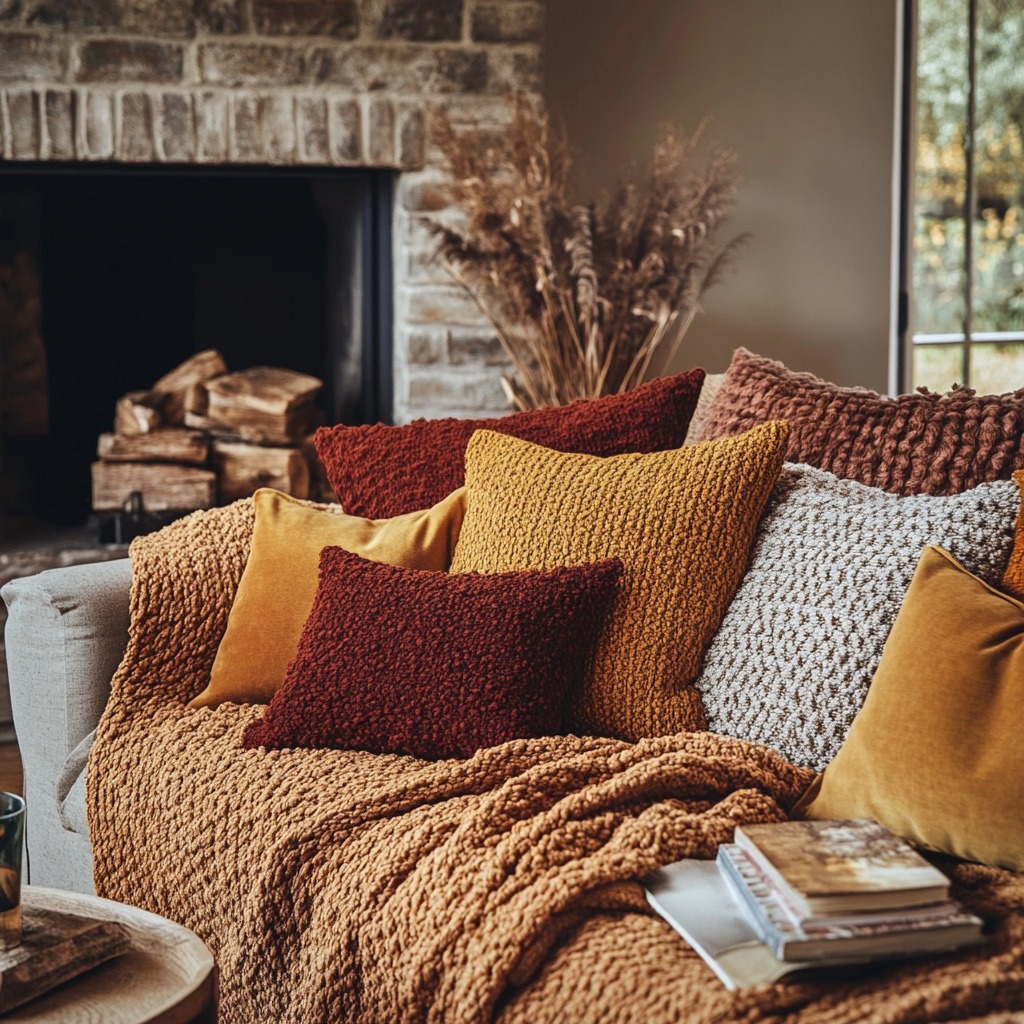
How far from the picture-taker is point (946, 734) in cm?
120

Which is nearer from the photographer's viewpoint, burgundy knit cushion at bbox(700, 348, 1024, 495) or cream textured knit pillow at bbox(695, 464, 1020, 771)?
cream textured knit pillow at bbox(695, 464, 1020, 771)

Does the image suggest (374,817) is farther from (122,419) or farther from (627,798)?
(122,419)

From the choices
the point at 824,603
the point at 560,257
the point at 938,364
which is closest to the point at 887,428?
the point at 824,603

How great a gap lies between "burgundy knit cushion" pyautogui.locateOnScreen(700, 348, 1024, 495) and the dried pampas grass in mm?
1212

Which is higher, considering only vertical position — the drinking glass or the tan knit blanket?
the drinking glass

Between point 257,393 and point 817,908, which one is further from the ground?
point 257,393

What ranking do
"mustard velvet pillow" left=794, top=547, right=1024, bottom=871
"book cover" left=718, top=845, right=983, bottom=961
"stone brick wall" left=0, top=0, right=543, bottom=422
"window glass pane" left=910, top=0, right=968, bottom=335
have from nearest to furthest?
"book cover" left=718, top=845, right=983, bottom=961, "mustard velvet pillow" left=794, top=547, right=1024, bottom=871, "stone brick wall" left=0, top=0, right=543, bottom=422, "window glass pane" left=910, top=0, right=968, bottom=335

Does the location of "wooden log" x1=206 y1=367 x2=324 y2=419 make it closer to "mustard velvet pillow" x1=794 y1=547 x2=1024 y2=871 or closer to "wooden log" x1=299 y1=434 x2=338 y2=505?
"wooden log" x1=299 y1=434 x2=338 y2=505

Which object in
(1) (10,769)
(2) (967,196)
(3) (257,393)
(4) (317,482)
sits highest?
(2) (967,196)

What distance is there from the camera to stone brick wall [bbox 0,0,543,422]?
2889mm

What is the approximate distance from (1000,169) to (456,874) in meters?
3.36

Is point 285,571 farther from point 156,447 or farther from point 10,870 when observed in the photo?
point 156,447

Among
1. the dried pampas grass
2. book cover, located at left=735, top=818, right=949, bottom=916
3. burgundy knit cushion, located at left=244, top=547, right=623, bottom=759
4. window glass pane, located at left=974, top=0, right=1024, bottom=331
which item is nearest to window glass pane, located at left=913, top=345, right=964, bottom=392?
window glass pane, located at left=974, top=0, right=1024, bottom=331

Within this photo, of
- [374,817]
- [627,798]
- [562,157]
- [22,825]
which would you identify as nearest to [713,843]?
A: [627,798]
